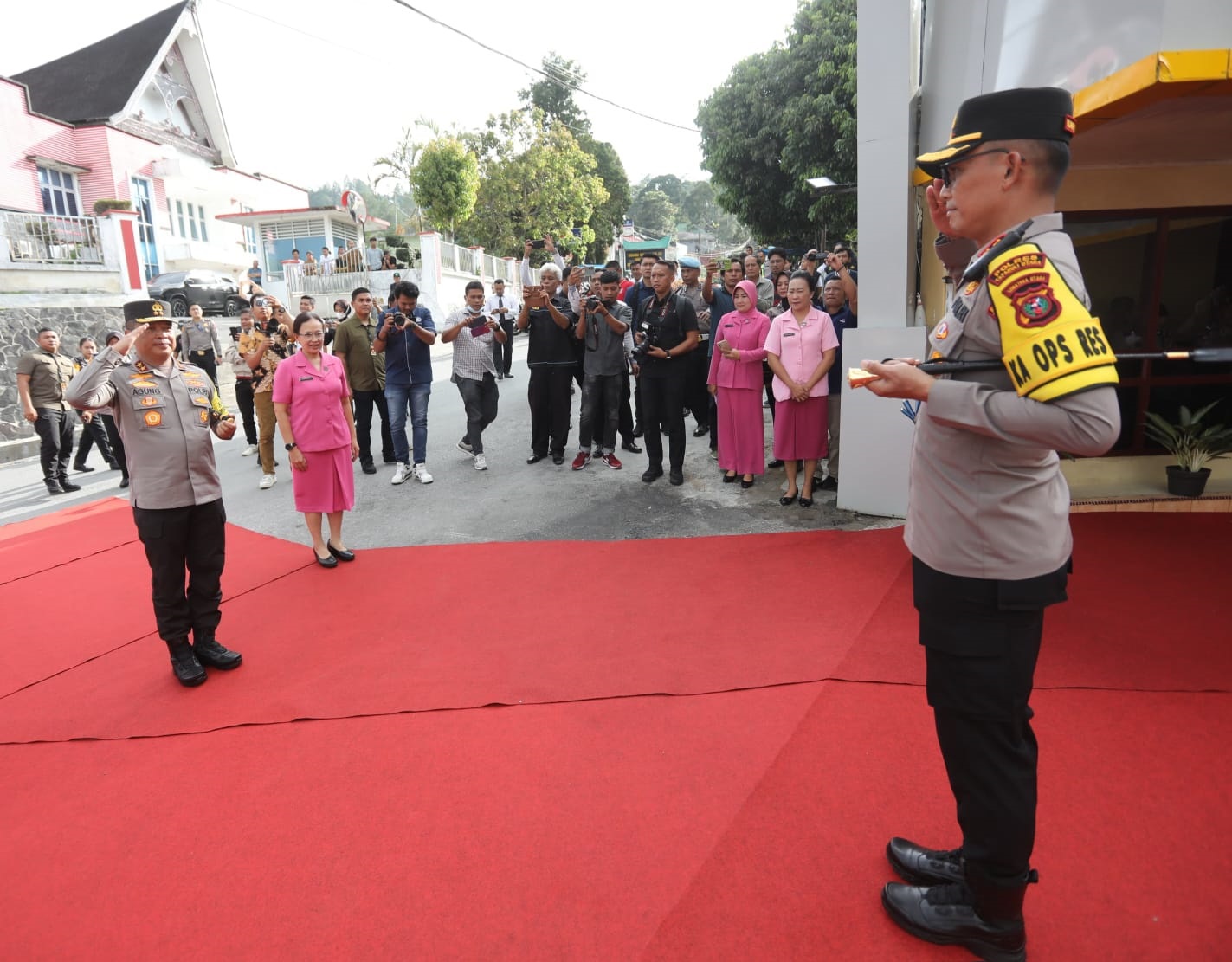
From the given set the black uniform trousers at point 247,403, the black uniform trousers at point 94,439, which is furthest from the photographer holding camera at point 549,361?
the black uniform trousers at point 94,439

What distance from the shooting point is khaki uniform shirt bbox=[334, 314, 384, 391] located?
7.75 m

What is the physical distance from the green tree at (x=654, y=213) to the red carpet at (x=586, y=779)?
69.7 metres

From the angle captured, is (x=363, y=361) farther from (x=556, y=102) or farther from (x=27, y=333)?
(x=556, y=102)

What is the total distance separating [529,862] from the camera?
96.1 inches

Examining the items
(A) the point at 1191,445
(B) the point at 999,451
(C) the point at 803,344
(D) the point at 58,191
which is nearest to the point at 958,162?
(B) the point at 999,451

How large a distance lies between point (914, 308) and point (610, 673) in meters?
4.32

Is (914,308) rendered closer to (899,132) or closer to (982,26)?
(899,132)

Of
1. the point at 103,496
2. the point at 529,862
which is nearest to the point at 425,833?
the point at 529,862

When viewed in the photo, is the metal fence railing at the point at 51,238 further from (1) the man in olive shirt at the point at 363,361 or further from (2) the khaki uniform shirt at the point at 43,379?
(1) the man in olive shirt at the point at 363,361

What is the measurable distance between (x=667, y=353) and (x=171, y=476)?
418cm

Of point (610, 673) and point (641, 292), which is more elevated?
point (641, 292)

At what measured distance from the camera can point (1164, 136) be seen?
4559 millimetres

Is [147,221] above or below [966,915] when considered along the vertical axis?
above

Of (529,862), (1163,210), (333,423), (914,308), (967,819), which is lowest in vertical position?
(529,862)
